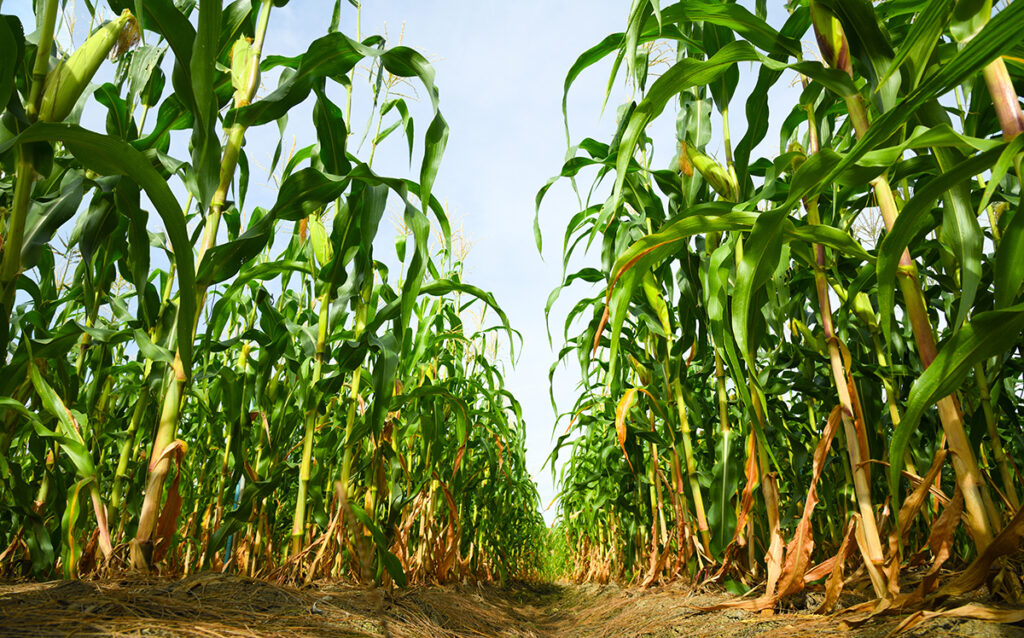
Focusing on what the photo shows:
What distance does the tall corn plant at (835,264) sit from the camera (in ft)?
2.47

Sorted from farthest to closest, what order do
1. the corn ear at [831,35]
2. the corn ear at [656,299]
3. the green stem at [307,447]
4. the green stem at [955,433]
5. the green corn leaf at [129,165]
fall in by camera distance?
1. the corn ear at [656,299]
2. the green stem at [307,447]
3. the corn ear at [831,35]
4. the green stem at [955,433]
5. the green corn leaf at [129,165]

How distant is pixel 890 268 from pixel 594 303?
1356 millimetres

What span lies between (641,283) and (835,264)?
1.57 feet

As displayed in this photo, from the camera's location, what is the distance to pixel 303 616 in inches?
45.2

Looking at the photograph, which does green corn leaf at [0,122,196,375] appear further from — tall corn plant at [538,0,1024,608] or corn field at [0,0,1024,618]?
tall corn plant at [538,0,1024,608]

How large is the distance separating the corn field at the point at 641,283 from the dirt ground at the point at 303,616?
0.32 ft

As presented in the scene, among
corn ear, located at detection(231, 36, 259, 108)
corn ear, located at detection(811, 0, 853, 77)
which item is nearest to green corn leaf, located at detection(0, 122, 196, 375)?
corn ear, located at detection(231, 36, 259, 108)

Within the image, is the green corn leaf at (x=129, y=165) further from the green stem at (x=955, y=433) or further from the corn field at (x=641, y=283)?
the green stem at (x=955, y=433)

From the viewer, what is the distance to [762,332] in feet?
4.06

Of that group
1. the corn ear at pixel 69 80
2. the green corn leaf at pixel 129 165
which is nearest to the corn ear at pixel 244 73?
the corn ear at pixel 69 80

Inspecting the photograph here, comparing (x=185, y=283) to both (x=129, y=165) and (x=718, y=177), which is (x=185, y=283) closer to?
(x=129, y=165)

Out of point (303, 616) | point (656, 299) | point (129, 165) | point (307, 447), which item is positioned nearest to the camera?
point (129, 165)

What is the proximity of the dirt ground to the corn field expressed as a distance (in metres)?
0.10

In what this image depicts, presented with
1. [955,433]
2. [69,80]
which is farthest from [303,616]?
[955,433]
